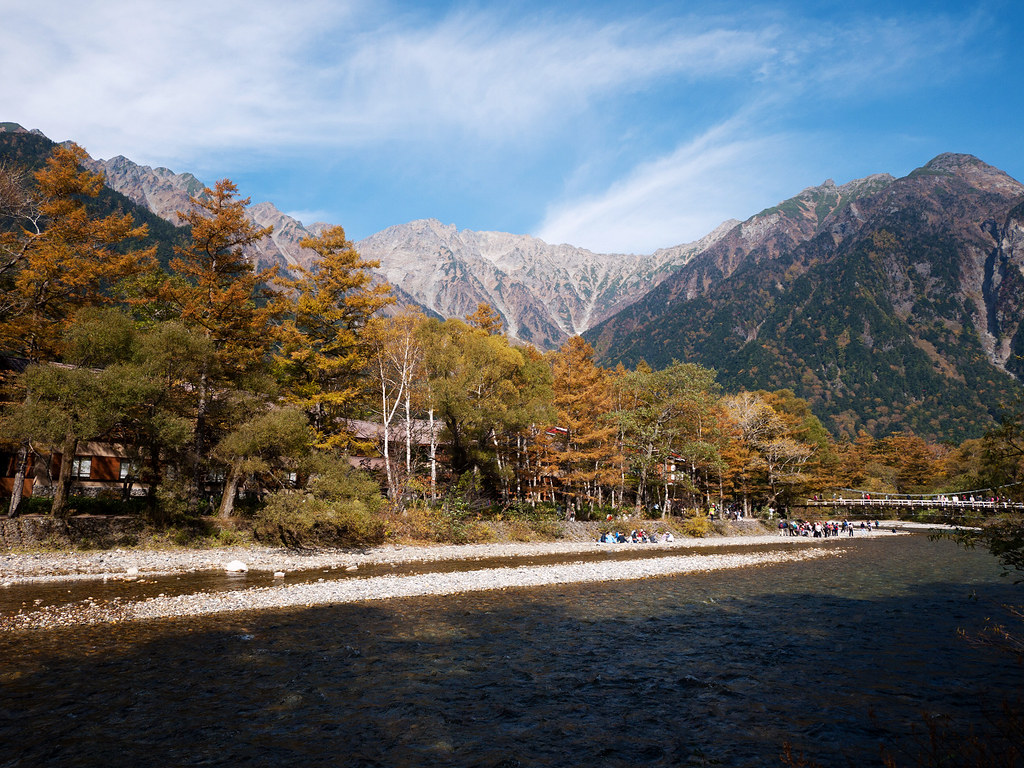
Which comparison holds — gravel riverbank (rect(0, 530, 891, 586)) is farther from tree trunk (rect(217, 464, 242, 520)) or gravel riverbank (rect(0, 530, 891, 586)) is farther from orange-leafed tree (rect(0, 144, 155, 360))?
orange-leafed tree (rect(0, 144, 155, 360))

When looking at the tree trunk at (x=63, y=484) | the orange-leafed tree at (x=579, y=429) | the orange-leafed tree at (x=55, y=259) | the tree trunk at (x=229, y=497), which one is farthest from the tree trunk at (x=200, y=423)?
the orange-leafed tree at (x=579, y=429)

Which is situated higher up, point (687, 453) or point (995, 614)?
point (687, 453)

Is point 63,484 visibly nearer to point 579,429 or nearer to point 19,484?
point 19,484

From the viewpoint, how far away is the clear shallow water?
7.86 metres

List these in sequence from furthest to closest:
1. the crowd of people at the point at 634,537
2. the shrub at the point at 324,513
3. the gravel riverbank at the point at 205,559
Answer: the crowd of people at the point at 634,537 → the shrub at the point at 324,513 → the gravel riverbank at the point at 205,559

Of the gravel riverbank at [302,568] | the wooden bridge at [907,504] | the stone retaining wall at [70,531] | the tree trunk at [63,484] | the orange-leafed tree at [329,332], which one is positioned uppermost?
the orange-leafed tree at [329,332]

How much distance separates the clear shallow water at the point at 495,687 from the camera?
7.86 meters

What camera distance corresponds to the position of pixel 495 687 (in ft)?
34.4

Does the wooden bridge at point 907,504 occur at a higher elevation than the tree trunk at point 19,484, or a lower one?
lower

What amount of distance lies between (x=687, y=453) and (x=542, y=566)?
2506cm

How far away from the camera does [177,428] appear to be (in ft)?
84.3

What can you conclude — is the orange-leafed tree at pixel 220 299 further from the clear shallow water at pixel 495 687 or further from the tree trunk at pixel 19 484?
the clear shallow water at pixel 495 687

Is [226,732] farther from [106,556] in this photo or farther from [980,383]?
[980,383]

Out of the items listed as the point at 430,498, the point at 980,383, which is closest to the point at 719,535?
the point at 430,498
